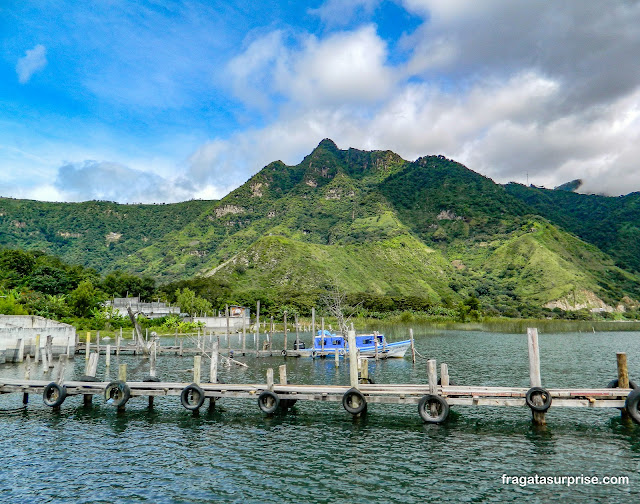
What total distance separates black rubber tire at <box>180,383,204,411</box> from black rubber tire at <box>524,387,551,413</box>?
16.3m

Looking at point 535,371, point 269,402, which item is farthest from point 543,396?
point 269,402

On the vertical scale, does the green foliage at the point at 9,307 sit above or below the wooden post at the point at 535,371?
above

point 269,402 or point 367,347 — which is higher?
point 367,347

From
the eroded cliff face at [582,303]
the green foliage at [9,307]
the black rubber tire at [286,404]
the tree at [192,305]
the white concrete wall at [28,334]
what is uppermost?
the eroded cliff face at [582,303]

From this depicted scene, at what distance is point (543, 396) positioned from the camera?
19391 mm

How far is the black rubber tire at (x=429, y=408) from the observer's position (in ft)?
65.7

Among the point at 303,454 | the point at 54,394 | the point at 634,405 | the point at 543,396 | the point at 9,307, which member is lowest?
the point at 303,454

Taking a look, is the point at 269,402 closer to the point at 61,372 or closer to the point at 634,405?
the point at 61,372

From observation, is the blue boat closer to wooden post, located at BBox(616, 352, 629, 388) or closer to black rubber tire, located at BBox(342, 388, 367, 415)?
black rubber tire, located at BBox(342, 388, 367, 415)

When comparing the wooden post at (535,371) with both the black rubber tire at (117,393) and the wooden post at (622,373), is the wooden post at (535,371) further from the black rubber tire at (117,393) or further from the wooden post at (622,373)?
the black rubber tire at (117,393)

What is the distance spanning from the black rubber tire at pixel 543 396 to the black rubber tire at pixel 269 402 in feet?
39.6

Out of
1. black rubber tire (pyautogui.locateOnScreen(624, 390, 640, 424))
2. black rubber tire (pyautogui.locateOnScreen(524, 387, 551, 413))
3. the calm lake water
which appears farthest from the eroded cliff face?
black rubber tire (pyautogui.locateOnScreen(524, 387, 551, 413))

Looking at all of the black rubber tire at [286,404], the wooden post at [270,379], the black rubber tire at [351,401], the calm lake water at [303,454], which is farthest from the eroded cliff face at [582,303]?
the wooden post at [270,379]

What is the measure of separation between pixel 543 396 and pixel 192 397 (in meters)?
17.8
